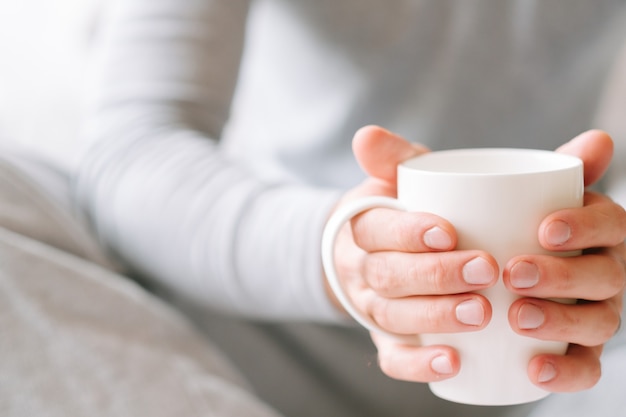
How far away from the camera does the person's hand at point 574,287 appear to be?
13.0 inches

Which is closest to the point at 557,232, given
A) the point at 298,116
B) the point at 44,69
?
the point at 298,116

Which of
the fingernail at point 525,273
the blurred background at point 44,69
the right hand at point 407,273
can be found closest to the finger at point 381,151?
the right hand at point 407,273

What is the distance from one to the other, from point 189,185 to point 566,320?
336 millimetres

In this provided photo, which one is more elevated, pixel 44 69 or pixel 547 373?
pixel 547 373

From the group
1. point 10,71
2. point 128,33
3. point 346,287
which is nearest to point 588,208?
point 346,287

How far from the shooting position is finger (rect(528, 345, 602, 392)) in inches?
13.9

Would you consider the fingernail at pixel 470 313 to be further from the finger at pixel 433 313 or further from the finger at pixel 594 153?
the finger at pixel 594 153

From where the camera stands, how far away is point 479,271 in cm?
33

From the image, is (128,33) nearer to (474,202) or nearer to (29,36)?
(29,36)

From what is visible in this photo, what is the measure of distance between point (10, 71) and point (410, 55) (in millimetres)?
546

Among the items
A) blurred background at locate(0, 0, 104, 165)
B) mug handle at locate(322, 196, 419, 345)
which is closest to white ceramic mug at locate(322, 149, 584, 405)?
mug handle at locate(322, 196, 419, 345)

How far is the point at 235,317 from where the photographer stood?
23.5 inches

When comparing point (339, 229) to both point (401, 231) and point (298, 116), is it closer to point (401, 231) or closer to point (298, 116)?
point (401, 231)

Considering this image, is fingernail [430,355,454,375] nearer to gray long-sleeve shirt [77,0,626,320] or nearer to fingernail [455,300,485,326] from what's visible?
fingernail [455,300,485,326]
